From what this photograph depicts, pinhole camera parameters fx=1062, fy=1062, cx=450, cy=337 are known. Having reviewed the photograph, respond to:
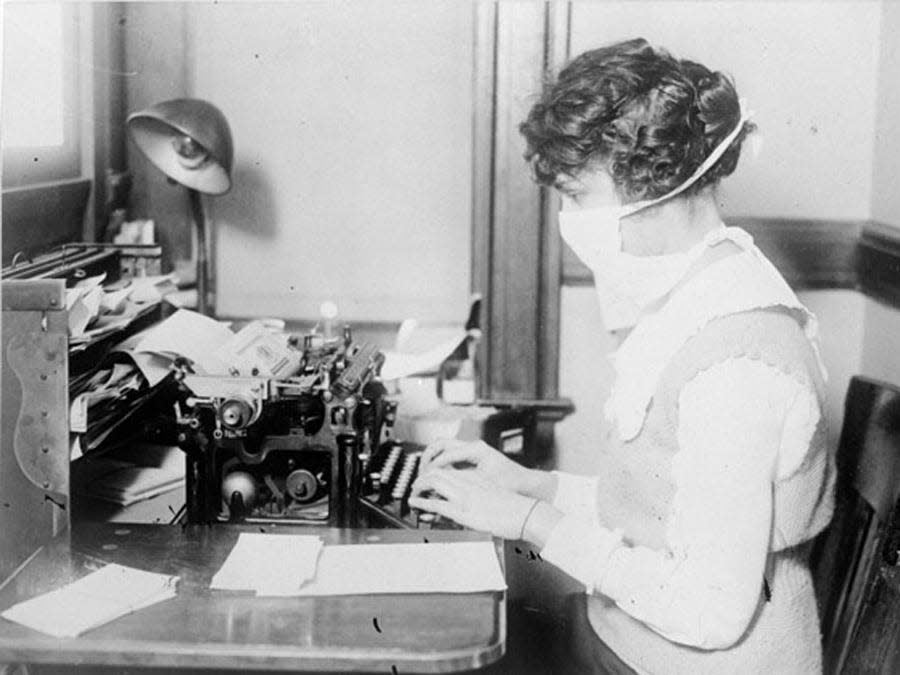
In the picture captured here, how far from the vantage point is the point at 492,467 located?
7.38 feet

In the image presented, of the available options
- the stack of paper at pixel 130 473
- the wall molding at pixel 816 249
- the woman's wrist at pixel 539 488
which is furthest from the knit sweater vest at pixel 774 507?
the wall molding at pixel 816 249

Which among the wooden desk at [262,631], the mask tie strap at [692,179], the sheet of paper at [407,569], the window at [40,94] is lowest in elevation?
the wooden desk at [262,631]

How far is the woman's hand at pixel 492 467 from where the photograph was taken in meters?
2.24

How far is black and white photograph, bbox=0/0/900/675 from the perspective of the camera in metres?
1.69

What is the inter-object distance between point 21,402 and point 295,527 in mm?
565

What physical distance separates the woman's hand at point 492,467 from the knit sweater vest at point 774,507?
0.34 meters

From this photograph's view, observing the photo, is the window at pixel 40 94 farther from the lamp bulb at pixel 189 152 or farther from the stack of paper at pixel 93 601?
the stack of paper at pixel 93 601

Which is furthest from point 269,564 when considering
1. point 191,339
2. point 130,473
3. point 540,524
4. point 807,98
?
point 807,98

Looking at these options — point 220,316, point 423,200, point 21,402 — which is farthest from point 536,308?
point 21,402

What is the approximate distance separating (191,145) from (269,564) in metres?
1.49

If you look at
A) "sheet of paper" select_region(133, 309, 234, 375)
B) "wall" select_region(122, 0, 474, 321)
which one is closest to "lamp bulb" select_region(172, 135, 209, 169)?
"wall" select_region(122, 0, 474, 321)

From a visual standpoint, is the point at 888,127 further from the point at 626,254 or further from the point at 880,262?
the point at 626,254

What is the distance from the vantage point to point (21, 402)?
1874 millimetres

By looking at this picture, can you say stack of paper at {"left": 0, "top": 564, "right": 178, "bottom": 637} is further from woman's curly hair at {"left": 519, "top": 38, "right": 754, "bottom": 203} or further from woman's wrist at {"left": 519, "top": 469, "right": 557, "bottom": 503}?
woman's curly hair at {"left": 519, "top": 38, "right": 754, "bottom": 203}
